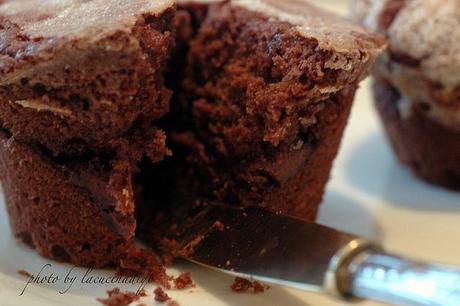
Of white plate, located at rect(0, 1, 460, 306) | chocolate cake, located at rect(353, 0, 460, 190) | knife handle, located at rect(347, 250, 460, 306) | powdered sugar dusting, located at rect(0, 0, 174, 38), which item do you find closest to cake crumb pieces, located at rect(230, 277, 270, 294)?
white plate, located at rect(0, 1, 460, 306)

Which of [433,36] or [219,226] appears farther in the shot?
[433,36]

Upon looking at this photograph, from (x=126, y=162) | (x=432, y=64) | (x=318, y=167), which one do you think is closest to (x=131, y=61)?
(x=126, y=162)

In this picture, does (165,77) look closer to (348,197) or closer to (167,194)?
(167,194)

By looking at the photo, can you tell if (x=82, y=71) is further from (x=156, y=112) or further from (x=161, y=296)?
(x=161, y=296)

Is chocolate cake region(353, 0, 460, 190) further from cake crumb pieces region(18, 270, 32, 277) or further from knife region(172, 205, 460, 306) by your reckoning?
cake crumb pieces region(18, 270, 32, 277)

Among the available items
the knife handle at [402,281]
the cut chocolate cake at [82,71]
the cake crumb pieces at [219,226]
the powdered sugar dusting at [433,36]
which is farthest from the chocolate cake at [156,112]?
the knife handle at [402,281]

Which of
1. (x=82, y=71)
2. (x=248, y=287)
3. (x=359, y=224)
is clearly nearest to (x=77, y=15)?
(x=82, y=71)

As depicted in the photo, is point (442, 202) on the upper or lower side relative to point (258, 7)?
lower
